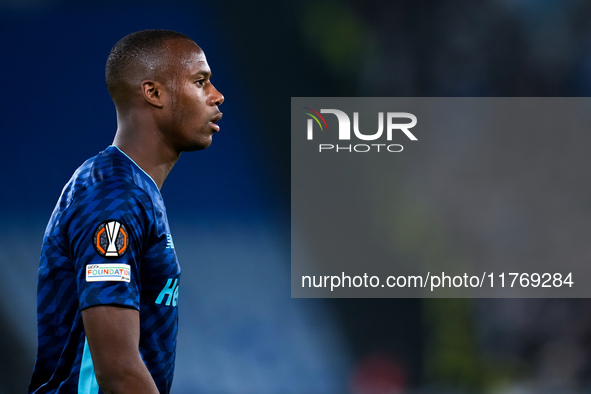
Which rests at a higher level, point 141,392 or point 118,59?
point 118,59

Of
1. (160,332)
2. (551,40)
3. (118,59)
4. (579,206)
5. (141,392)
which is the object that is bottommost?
(141,392)

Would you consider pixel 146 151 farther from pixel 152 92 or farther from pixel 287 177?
pixel 287 177

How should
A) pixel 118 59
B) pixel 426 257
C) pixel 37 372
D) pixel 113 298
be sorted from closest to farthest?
1. pixel 113 298
2. pixel 37 372
3. pixel 118 59
4. pixel 426 257

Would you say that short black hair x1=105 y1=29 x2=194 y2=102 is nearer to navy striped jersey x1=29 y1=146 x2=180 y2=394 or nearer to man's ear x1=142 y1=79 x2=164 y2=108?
man's ear x1=142 y1=79 x2=164 y2=108

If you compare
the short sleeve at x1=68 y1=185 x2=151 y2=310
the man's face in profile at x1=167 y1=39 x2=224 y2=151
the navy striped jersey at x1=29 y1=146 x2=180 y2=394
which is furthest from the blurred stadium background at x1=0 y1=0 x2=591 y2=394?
the short sleeve at x1=68 y1=185 x2=151 y2=310

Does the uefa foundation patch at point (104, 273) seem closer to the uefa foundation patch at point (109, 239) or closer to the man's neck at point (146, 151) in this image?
the uefa foundation patch at point (109, 239)

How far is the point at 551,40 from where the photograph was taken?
381cm

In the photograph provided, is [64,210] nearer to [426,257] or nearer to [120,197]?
[120,197]

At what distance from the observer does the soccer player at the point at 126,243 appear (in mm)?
1213

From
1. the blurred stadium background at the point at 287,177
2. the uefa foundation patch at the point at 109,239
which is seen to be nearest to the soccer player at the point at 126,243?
the uefa foundation patch at the point at 109,239

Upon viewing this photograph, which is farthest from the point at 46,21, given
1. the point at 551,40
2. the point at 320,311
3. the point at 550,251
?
the point at 550,251

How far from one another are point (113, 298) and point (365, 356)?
276 centimetres

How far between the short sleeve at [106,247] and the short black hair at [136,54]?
1.12ft

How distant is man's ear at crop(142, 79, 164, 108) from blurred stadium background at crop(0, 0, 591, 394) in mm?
2290
